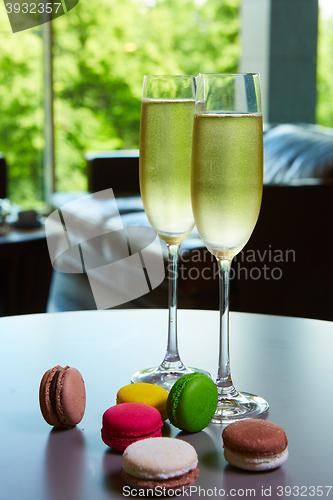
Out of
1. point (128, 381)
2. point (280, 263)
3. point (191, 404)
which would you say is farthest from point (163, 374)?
point (280, 263)

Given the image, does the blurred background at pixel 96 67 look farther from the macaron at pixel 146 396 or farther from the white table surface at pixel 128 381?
the macaron at pixel 146 396

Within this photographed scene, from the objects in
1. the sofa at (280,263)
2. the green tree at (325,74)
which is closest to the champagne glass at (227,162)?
the sofa at (280,263)

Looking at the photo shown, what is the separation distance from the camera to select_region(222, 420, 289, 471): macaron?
39 cm

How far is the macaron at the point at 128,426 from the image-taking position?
0.42 m

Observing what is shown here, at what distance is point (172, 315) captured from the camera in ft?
1.98

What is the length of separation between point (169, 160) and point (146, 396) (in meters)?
0.23

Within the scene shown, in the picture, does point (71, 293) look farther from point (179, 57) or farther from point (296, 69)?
point (179, 57)

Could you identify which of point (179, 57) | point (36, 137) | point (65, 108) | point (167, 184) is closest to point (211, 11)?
point (179, 57)

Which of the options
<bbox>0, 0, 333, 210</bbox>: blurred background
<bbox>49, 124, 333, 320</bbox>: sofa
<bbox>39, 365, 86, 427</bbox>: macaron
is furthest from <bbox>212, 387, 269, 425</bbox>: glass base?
<bbox>0, 0, 333, 210</bbox>: blurred background

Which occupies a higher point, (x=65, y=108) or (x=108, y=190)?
(x=65, y=108)

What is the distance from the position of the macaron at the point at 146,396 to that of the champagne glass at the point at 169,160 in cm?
9

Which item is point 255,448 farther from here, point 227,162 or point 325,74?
point 325,74

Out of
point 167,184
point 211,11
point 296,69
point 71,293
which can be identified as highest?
point 211,11

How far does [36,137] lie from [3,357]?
5.54 meters
